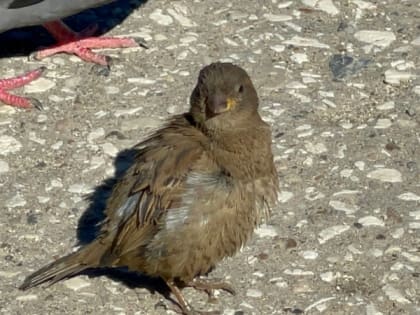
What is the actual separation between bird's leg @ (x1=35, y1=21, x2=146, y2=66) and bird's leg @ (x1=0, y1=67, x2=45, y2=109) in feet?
0.62

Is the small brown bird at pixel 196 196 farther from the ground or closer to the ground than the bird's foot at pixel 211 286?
farther from the ground

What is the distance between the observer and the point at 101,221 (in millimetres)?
5484

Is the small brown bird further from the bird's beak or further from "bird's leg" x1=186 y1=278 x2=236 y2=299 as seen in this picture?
"bird's leg" x1=186 y1=278 x2=236 y2=299

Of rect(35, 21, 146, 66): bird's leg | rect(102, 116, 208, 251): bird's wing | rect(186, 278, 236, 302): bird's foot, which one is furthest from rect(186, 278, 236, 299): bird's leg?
rect(35, 21, 146, 66): bird's leg

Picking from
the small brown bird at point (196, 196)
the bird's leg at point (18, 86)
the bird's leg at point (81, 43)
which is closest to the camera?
the small brown bird at point (196, 196)

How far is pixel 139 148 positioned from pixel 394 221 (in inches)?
44.9

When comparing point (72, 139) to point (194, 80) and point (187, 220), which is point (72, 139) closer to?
point (194, 80)

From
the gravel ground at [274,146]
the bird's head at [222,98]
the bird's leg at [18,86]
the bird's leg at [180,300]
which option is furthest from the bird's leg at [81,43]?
the bird's leg at [180,300]

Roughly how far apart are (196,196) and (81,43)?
222 cm

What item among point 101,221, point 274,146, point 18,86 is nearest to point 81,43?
point 18,86

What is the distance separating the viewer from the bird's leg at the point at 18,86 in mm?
6516

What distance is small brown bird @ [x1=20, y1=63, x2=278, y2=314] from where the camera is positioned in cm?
499

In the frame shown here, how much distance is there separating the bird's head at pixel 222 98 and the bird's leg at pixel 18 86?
1574mm

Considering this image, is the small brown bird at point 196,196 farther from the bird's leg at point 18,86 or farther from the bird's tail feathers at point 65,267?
the bird's leg at point 18,86
